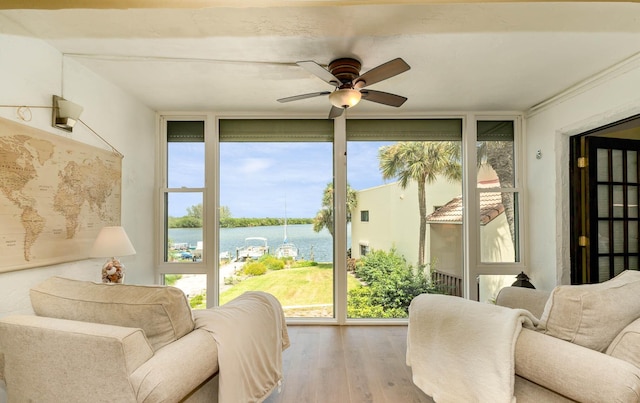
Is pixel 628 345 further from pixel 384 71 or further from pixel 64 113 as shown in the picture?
pixel 64 113

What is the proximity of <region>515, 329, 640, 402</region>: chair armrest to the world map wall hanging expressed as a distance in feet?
9.53

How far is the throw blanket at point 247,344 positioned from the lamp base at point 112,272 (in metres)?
1.24

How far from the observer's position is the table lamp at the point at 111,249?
249 centimetres

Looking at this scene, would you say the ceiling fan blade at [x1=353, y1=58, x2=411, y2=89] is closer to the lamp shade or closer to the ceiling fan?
the ceiling fan

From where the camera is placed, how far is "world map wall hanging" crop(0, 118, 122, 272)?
1986mm

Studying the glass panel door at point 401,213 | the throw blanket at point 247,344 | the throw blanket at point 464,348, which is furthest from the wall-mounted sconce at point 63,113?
the throw blanket at point 464,348

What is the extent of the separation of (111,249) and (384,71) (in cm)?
241

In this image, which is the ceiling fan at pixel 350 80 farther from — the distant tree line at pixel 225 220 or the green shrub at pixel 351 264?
the green shrub at pixel 351 264

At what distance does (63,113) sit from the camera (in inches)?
92.6

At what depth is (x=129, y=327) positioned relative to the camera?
1442mm

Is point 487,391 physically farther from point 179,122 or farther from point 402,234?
point 179,122

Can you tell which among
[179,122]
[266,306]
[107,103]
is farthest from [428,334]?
[179,122]

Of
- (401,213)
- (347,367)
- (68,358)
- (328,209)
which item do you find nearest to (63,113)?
(68,358)

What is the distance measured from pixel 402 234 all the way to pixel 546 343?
2.36m
